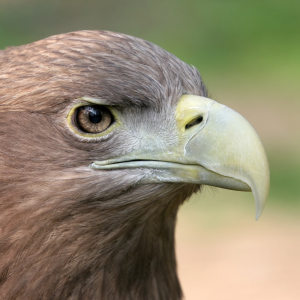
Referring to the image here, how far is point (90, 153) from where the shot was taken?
2547mm

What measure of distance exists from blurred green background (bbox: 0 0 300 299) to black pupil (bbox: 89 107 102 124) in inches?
242

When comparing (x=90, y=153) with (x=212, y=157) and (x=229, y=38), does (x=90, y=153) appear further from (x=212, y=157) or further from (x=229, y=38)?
(x=229, y=38)

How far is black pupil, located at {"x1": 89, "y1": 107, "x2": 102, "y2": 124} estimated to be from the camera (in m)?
2.53

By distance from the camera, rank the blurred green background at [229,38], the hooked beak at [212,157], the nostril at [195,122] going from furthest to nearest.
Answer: the blurred green background at [229,38]
the nostril at [195,122]
the hooked beak at [212,157]

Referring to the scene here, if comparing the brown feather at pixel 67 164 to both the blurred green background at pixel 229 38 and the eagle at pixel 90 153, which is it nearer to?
the eagle at pixel 90 153

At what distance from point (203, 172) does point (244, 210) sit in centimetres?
541

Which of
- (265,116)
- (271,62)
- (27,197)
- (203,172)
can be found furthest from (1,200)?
(271,62)

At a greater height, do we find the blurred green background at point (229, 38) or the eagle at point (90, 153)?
the blurred green background at point (229, 38)

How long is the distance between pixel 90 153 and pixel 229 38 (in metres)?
11.6

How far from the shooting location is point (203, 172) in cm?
250

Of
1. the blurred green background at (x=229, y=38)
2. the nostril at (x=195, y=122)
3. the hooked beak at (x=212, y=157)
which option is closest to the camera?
the hooked beak at (x=212, y=157)

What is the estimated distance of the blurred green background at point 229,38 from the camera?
9.99 m

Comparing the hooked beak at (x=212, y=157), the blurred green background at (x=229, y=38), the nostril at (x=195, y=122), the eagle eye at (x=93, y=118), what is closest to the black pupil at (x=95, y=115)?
the eagle eye at (x=93, y=118)

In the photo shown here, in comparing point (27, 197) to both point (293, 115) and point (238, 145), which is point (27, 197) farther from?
point (293, 115)
